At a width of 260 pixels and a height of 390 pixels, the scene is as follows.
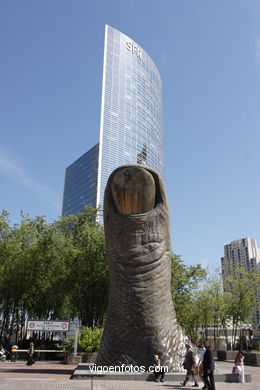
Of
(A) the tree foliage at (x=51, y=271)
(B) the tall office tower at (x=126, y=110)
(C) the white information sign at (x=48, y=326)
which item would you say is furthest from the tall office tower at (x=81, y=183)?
(C) the white information sign at (x=48, y=326)

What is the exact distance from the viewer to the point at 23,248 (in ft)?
78.7

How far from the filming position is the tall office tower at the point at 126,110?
247ft

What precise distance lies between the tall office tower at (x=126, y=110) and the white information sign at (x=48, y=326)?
190 ft

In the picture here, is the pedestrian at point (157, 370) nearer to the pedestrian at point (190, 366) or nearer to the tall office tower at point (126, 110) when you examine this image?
the pedestrian at point (190, 366)

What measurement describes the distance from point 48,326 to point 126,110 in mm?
68497

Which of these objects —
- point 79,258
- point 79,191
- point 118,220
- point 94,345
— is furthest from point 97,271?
point 79,191

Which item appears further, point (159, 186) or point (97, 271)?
point (97, 271)

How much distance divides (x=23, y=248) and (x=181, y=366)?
16.6 meters

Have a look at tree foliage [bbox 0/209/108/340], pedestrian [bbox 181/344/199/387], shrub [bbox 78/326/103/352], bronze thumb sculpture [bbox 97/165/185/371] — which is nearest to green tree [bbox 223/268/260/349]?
tree foliage [bbox 0/209/108/340]

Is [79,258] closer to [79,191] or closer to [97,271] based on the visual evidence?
[97,271]

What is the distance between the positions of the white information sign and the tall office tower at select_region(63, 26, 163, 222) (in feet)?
190

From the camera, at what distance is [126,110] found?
80.6 meters

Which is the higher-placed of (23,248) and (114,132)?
(114,132)

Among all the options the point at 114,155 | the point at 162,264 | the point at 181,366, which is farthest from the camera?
the point at 114,155
